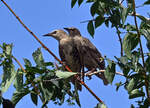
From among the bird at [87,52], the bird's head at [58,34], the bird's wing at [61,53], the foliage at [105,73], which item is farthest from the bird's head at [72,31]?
the foliage at [105,73]

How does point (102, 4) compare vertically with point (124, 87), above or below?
above

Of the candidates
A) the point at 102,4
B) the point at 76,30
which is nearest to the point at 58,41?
the point at 76,30

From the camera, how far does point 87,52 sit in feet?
21.2

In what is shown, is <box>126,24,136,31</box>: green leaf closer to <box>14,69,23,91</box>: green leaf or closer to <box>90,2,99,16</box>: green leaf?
<box>90,2,99,16</box>: green leaf

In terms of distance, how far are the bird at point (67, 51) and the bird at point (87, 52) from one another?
14cm

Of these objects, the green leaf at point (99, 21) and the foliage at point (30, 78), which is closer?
the foliage at point (30, 78)

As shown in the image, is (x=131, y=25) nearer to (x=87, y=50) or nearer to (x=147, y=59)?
(x=147, y=59)

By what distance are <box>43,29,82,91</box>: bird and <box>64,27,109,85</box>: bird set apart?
0.14 metres

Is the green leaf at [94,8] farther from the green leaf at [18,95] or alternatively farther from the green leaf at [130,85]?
the green leaf at [18,95]

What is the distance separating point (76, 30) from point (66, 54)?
3.56 feet

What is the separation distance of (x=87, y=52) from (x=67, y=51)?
79 cm

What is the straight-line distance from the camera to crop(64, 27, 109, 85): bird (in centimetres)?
611

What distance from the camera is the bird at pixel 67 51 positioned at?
5586mm

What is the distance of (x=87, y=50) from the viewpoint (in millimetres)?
6488
